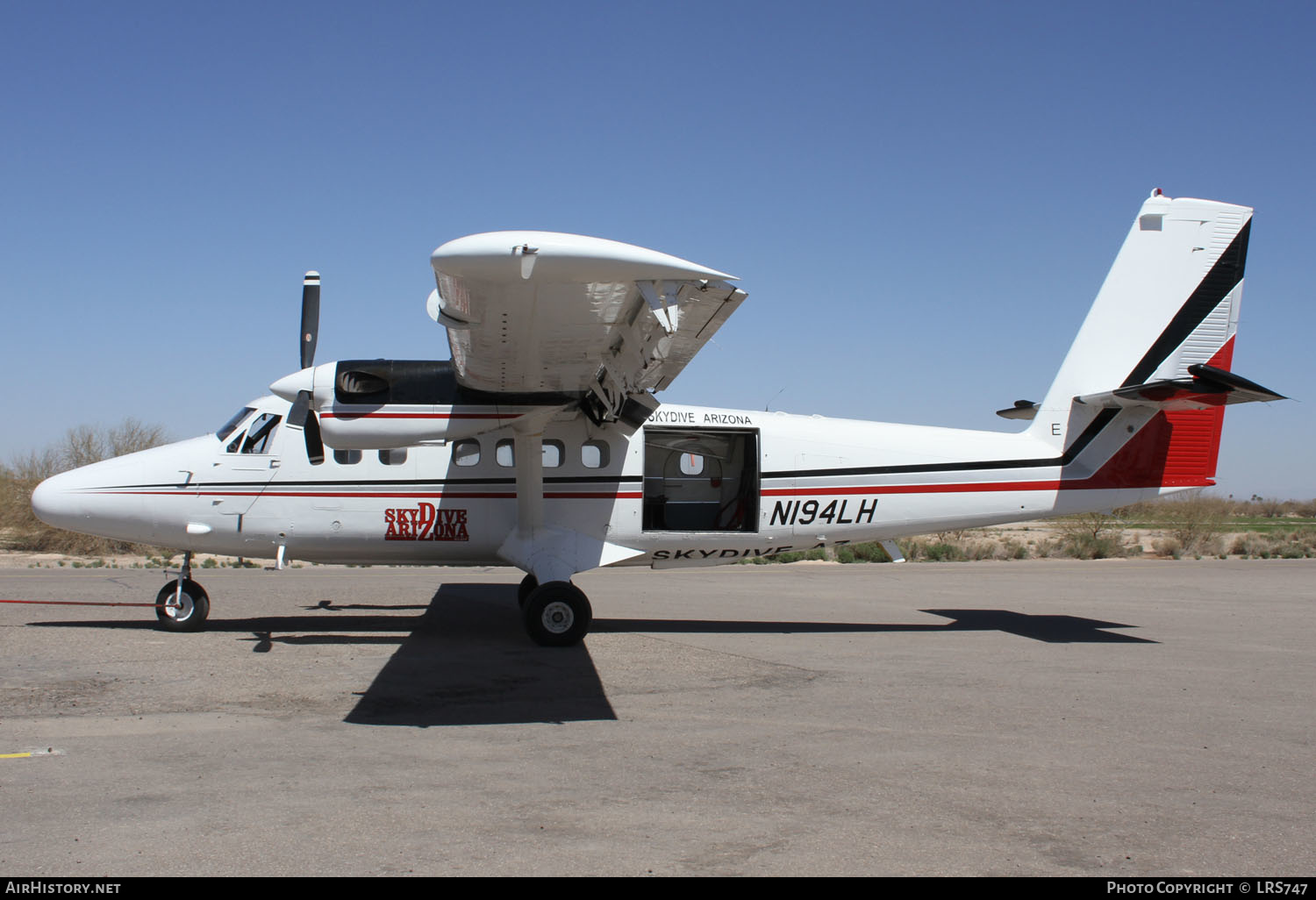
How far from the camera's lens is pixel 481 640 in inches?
417

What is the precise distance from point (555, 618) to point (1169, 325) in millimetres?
8499

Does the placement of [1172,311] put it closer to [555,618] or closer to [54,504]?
[555,618]

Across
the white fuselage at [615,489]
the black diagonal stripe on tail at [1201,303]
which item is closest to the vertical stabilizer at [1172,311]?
the black diagonal stripe on tail at [1201,303]

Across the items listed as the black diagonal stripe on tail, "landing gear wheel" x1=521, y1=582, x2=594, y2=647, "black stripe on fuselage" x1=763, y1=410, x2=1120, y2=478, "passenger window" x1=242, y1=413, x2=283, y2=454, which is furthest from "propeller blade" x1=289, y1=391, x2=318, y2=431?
the black diagonal stripe on tail

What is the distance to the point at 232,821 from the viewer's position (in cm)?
452

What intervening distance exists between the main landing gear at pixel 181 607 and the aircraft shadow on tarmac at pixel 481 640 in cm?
32

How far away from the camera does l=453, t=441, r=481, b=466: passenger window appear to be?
11.2 metres

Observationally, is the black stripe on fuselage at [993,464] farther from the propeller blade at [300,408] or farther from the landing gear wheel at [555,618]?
the propeller blade at [300,408]

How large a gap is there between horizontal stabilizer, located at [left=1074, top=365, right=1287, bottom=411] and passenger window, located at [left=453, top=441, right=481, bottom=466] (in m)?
7.63

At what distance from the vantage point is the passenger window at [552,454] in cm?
1114

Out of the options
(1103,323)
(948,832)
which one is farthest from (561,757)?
(1103,323)

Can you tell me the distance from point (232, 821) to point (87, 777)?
53.5 inches

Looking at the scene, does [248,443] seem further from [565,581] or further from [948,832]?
[948,832]

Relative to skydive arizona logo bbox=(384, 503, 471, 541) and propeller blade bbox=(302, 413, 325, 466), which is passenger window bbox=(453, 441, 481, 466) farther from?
propeller blade bbox=(302, 413, 325, 466)
